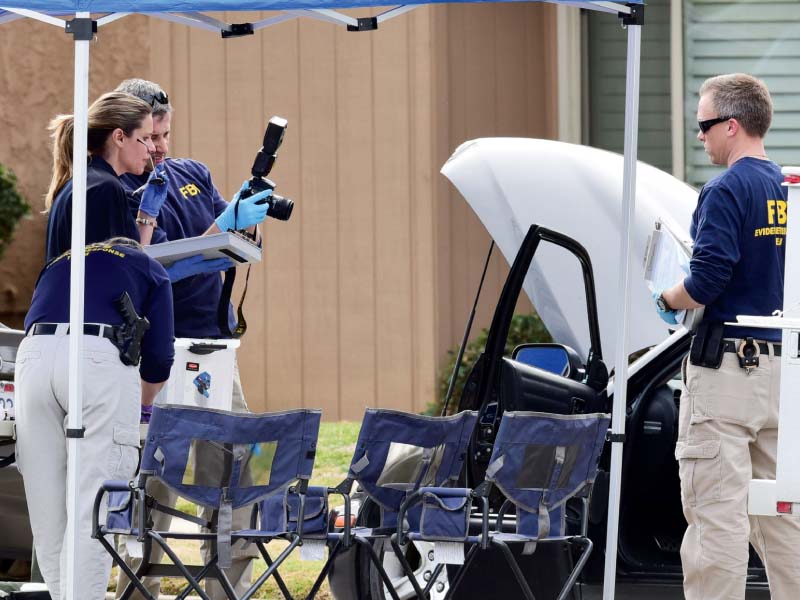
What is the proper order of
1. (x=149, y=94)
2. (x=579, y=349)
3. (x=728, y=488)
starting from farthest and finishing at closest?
(x=579, y=349) → (x=149, y=94) → (x=728, y=488)

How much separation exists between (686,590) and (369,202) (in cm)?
626

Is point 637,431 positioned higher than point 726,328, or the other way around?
point 726,328

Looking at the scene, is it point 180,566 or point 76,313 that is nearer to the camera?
point 180,566

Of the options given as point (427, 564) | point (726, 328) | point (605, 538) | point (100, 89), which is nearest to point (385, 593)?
point (427, 564)

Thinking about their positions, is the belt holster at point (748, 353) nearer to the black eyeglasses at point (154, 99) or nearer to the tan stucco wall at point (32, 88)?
the black eyeglasses at point (154, 99)

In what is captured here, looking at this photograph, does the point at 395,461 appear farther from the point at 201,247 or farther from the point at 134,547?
the point at 201,247

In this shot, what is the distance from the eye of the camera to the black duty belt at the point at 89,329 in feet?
15.1

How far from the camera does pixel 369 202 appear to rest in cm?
1058

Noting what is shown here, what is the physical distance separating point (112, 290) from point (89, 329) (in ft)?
0.49

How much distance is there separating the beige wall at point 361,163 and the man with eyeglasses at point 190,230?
14.8 feet

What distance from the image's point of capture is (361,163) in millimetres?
10578

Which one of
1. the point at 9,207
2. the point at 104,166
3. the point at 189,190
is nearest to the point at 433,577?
the point at 104,166

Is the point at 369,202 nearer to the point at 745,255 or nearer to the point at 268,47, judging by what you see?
the point at 268,47

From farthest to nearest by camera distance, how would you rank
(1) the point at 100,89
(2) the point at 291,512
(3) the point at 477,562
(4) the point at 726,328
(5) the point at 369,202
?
(1) the point at 100,89, (5) the point at 369,202, (3) the point at 477,562, (4) the point at 726,328, (2) the point at 291,512
